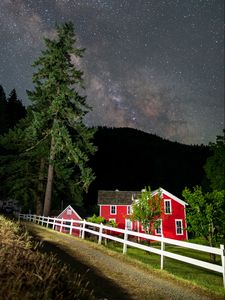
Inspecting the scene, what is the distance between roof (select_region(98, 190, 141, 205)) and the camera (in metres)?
50.6

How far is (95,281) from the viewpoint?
7.50m

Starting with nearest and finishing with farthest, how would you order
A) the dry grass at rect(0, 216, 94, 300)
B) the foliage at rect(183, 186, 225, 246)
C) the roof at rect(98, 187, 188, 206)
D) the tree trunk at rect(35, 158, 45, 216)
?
the dry grass at rect(0, 216, 94, 300)
the foliage at rect(183, 186, 225, 246)
the tree trunk at rect(35, 158, 45, 216)
the roof at rect(98, 187, 188, 206)

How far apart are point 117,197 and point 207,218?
30767 millimetres

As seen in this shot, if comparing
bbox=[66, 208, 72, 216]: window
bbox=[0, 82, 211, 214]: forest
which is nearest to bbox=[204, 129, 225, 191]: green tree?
bbox=[66, 208, 72, 216]: window

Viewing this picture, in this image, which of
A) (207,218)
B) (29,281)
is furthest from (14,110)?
(29,281)

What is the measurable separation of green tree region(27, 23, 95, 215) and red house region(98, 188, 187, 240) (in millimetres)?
16748

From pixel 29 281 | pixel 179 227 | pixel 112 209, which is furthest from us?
pixel 112 209

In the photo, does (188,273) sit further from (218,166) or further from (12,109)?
(12,109)

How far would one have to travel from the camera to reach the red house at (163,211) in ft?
145

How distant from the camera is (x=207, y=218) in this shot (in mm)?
21953

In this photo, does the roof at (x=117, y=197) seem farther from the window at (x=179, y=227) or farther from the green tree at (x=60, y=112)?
the green tree at (x=60, y=112)

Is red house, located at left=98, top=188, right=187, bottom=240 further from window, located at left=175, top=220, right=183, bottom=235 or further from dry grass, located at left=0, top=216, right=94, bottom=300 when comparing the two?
dry grass, located at left=0, top=216, right=94, bottom=300

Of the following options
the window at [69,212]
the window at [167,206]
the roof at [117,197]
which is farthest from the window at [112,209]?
the window at [167,206]

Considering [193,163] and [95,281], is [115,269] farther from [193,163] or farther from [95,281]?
[193,163]
